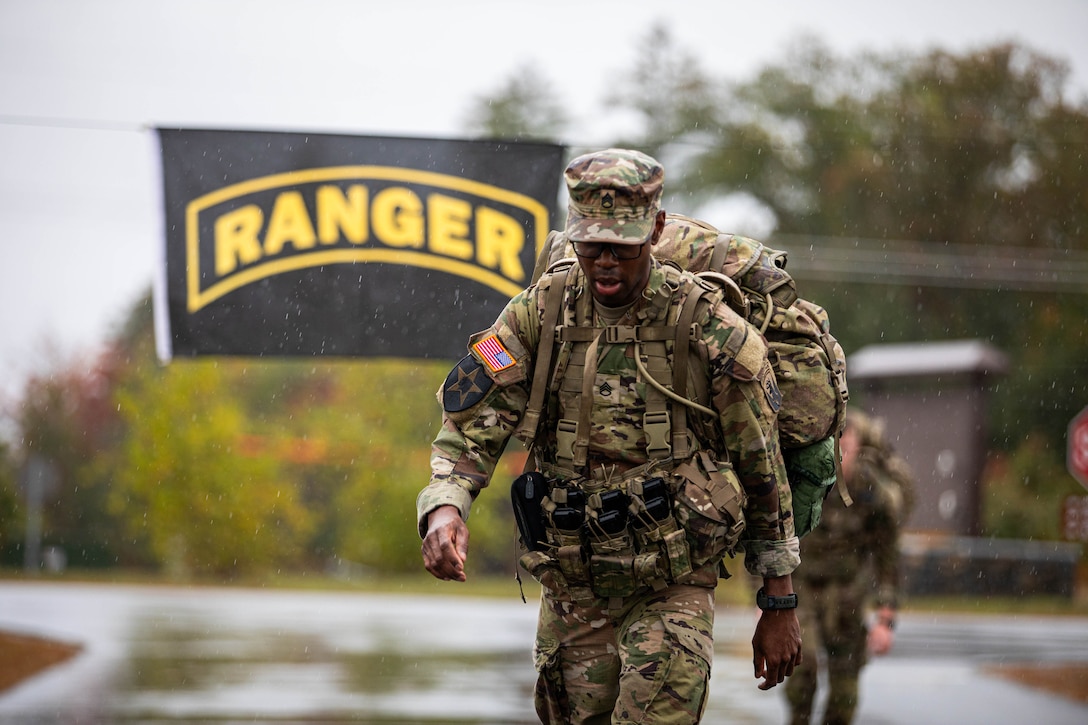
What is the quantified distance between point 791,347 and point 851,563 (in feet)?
12.3

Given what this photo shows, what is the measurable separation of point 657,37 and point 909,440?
70.5 feet

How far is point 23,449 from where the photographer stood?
135 ft

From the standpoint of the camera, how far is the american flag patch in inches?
175

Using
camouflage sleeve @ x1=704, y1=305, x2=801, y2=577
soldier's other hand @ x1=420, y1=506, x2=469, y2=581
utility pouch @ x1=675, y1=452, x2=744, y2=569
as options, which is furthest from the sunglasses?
soldier's other hand @ x1=420, y1=506, x2=469, y2=581

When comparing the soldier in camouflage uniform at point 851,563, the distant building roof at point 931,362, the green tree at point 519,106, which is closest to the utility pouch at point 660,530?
the soldier in camouflage uniform at point 851,563

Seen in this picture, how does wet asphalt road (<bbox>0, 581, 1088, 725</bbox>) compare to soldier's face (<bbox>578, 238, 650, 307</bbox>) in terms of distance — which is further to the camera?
wet asphalt road (<bbox>0, 581, 1088, 725</bbox>)

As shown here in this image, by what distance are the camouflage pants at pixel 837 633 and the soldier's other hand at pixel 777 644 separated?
147 inches

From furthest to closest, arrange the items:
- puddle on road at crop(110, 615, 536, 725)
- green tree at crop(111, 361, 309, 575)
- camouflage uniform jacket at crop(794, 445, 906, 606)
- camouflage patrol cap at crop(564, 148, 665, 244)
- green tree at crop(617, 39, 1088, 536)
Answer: green tree at crop(617, 39, 1088, 536) < green tree at crop(111, 361, 309, 575) < puddle on road at crop(110, 615, 536, 725) < camouflage uniform jacket at crop(794, 445, 906, 606) < camouflage patrol cap at crop(564, 148, 665, 244)

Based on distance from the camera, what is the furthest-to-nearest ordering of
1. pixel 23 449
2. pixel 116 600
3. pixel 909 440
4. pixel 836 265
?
pixel 23 449, pixel 836 265, pixel 909 440, pixel 116 600

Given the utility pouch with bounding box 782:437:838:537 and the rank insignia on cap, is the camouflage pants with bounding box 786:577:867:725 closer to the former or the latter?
the utility pouch with bounding box 782:437:838:537

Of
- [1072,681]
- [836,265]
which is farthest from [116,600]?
[836,265]

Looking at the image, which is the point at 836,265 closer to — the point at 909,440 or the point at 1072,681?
the point at 909,440

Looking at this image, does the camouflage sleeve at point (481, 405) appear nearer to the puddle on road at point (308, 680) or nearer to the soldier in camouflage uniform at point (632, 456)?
the soldier in camouflage uniform at point (632, 456)

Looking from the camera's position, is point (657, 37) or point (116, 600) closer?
point (116, 600)
